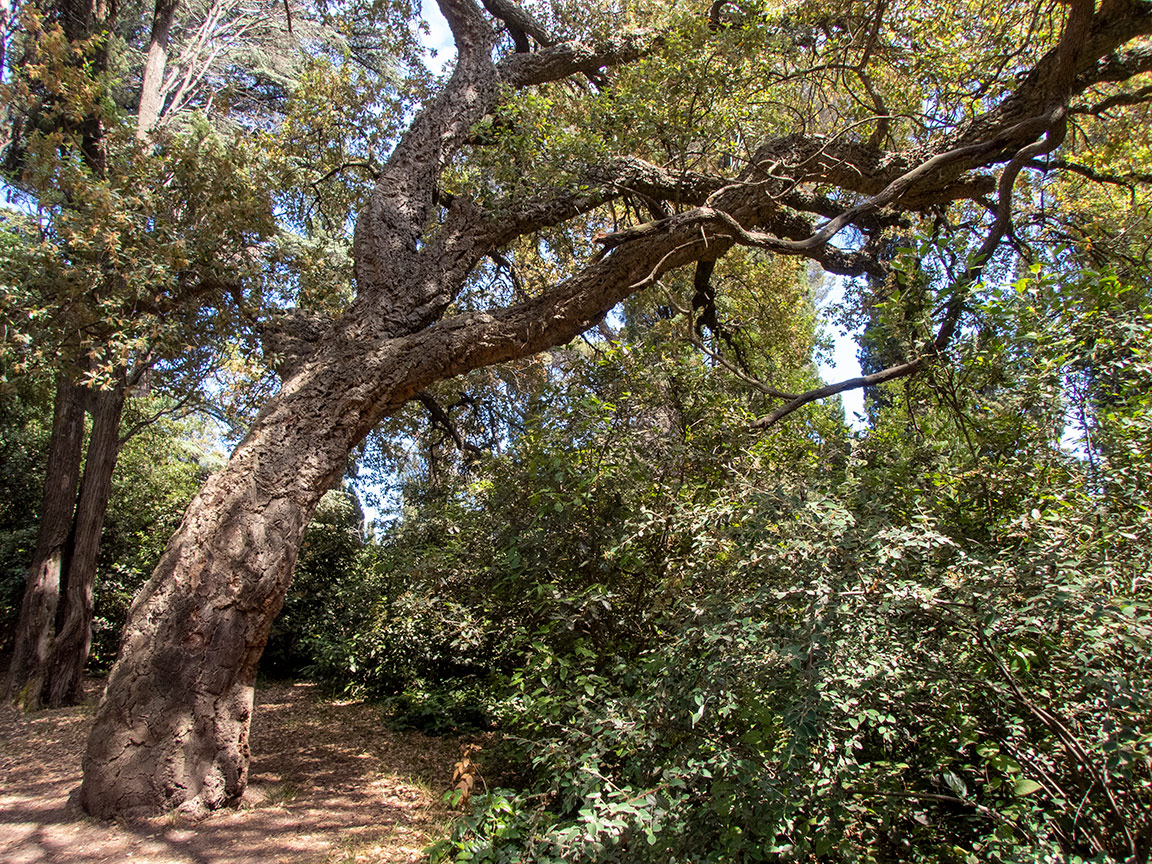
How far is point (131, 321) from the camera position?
6078 millimetres

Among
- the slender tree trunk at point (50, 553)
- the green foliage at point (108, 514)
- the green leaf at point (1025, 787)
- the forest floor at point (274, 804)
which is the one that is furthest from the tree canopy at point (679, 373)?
the green foliage at point (108, 514)

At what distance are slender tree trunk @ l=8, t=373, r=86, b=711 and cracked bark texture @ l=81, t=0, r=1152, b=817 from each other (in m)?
4.31

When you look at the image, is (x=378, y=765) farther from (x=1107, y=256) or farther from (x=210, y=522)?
(x=1107, y=256)

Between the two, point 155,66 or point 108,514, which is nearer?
point 155,66

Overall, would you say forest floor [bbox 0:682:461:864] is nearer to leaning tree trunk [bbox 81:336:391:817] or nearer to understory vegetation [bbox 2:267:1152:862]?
leaning tree trunk [bbox 81:336:391:817]

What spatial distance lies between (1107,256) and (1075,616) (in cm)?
468

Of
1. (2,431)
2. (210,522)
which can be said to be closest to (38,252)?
(210,522)

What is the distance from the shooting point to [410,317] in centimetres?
578

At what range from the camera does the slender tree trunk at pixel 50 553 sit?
25.2 ft

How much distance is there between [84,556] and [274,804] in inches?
203

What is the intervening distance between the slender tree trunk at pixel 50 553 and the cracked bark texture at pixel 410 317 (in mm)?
4306

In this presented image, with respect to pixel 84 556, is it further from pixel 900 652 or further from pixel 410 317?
pixel 900 652

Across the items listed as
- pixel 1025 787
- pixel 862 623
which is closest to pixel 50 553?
pixel 862 623

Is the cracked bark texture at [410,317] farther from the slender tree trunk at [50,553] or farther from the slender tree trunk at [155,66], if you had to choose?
the slender tree trunk at [155,66]
